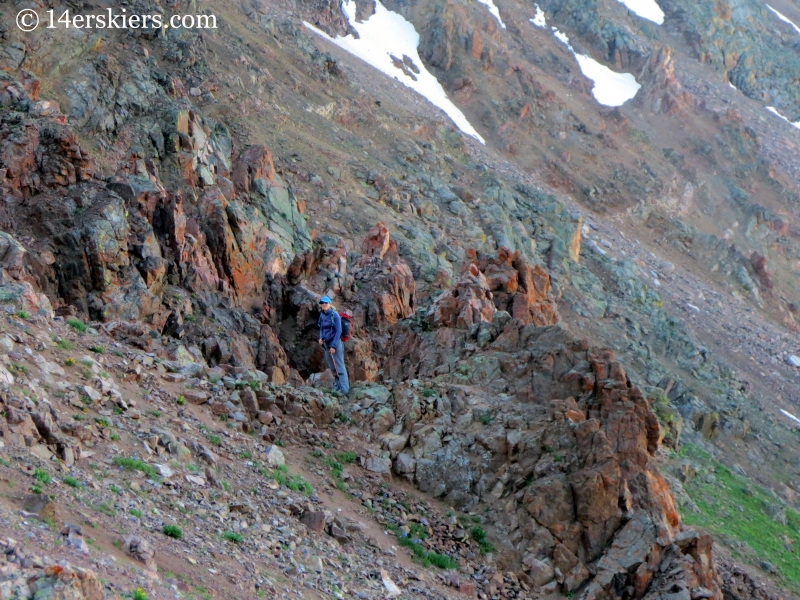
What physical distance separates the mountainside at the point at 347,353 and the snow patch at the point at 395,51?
1.32 metres

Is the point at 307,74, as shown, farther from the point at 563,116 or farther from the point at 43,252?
the point at 43,252

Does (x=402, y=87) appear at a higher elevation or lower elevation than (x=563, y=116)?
lower

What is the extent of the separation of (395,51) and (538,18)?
68.3ft

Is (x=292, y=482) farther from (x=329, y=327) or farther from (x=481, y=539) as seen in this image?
(x=329, y=327)

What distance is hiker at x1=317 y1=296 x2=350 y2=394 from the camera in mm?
16625

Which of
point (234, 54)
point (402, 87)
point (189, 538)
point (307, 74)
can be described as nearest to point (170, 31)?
point (234, 54)

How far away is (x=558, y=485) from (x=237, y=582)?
655cm

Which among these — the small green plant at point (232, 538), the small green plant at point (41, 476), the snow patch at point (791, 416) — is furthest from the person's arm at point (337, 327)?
the snow patch at point (791, 416)

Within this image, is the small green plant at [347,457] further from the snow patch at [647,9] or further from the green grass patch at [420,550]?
the snow patch at [647,9]

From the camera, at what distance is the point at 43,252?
57.3 ft

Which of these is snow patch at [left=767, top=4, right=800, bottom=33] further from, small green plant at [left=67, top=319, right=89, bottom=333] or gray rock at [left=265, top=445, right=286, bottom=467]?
small green plant at [left=67, top=319, right=89, bottom=333]

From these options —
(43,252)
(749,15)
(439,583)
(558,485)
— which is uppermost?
(749,15)

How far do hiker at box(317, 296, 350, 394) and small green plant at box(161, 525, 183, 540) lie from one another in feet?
24.9

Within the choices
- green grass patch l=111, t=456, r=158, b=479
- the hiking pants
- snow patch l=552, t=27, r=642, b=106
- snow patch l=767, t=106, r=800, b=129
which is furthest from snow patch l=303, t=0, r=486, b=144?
green grass patch l=111, t=456, r=158, b=479
